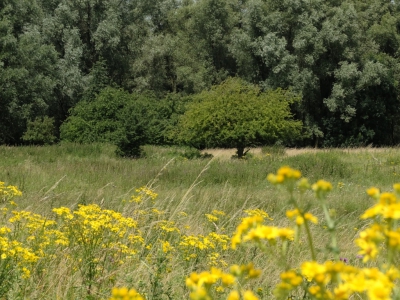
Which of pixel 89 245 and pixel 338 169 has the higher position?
pixel 89 245

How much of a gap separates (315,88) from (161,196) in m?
25.2

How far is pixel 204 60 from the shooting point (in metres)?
33.9

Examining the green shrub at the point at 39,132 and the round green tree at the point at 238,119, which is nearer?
the round green tree at the point at 238,119

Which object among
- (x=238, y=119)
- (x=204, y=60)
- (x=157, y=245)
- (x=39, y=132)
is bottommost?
(x=39, y=132)

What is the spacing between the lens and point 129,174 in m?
10.2

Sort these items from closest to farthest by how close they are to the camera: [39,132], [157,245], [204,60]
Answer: [157,245] → [39,132] → [204,60]

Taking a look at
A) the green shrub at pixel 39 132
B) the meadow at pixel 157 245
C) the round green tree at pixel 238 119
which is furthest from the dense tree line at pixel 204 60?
the meadow at pixel 157 245

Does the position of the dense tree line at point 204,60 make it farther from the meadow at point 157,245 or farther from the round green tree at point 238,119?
the meadow at point 157,245

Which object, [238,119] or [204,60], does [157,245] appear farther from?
[204,60]

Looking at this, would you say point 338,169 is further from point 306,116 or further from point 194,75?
point 194,75

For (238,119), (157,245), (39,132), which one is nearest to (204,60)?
(39,132)

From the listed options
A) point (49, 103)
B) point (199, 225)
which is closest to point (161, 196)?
point (199, 225)

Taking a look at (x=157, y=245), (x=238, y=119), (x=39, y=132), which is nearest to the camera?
(x=157, y=245)

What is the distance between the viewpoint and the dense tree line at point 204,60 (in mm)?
26281
